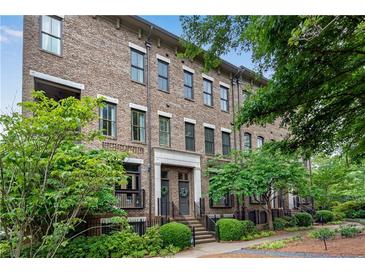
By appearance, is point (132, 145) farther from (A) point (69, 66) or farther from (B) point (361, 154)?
(B) point (361, 154)

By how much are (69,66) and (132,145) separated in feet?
11.1

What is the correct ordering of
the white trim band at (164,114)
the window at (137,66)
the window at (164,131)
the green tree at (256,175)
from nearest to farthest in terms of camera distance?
the window at (137,66), the white trim band at (164,114), the window at (164,131), the green tree at (256,175)

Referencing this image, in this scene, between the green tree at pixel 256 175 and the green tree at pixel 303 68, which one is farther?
the green tree at pixel 256 175

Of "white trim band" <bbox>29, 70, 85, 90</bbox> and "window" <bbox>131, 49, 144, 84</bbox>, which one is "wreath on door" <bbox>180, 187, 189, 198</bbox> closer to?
"window" <bbox>131, 49, 144, 84</bbox>

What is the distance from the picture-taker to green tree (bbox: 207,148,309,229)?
14.4m

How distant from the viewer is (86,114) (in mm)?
5035

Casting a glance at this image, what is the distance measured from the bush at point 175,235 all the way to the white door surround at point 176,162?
2.24 meters

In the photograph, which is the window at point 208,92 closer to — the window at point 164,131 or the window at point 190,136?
the window at point 190,136

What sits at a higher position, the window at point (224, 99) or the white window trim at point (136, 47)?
the white window trim at point (136, 47)

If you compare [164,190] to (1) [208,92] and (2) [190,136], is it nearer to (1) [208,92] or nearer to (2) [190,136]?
(2) [190,136]

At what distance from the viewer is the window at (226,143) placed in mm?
17281

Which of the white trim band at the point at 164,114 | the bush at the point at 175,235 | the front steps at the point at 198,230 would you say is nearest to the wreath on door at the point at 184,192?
the front steps at the point at 198,230

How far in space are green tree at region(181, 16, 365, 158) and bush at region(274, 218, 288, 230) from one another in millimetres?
9024

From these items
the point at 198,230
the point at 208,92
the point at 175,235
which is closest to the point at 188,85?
the point at 208,92
